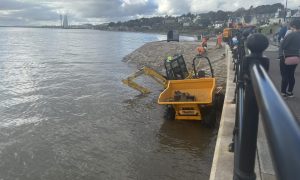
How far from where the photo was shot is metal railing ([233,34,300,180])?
669 mm

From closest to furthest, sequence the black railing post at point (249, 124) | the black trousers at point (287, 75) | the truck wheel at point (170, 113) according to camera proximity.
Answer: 1. the black railing post at point (249, 124)
2. the black trousers at point (287, 75)
3. the truck wheel at point (170, 113)

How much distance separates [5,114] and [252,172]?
15.3 meters

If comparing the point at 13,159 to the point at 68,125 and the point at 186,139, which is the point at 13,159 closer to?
the point at 68,125

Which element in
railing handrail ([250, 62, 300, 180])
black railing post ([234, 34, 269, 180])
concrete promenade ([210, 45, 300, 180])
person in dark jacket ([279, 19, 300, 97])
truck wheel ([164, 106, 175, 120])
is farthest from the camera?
truck wheel ([164, 106, 175, 120])

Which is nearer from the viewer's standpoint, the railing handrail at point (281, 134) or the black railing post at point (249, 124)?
the railing handrail at point (281, 134)

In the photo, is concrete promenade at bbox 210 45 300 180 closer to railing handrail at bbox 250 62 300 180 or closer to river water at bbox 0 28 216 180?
railing handrail at bbox 250 62 300 180

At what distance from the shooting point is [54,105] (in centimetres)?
1686

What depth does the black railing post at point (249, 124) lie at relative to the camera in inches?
56.0

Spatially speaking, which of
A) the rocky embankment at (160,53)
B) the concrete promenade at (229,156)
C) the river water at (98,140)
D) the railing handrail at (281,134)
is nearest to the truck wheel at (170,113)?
the river water at (98,140)

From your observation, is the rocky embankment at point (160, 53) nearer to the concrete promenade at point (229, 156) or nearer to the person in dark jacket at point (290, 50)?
the person in dark jacket at point (290, 50)

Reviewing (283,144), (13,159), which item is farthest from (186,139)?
(283,144)

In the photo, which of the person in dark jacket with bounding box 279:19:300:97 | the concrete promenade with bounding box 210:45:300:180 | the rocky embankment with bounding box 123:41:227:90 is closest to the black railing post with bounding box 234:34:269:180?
the concrete promenade with bounding box 210:45:300:180

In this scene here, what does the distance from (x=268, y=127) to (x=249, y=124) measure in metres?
0.64

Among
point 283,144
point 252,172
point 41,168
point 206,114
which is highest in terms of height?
point 283,144
